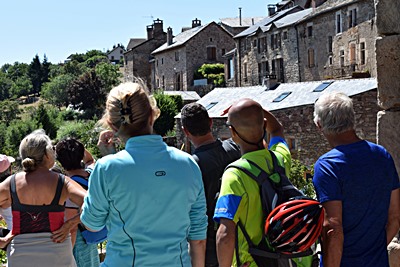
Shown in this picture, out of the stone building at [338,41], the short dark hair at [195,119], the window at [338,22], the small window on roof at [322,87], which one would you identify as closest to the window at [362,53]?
the stone building at [338,41]

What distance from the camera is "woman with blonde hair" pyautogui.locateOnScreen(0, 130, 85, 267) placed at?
388 centimetres

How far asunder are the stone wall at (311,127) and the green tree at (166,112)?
52.4 ft

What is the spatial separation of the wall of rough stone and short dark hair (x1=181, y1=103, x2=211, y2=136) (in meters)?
1.33

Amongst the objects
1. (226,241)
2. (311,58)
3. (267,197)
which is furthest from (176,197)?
(311,58)

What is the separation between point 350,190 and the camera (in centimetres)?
331

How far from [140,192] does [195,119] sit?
142 centimetres

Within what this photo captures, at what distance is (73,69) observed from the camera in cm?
10438

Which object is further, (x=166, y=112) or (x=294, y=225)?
(x=166, y=112)

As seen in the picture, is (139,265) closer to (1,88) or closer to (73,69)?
(73,69)

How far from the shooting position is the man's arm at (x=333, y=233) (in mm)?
3230

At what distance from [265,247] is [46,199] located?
5.03 feet

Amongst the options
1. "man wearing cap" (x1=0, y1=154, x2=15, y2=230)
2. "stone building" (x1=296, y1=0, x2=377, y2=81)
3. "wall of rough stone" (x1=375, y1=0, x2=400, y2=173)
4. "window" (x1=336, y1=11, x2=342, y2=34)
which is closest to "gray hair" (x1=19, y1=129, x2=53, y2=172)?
"man wearing cap" (x1=0, y1=154, x2=15, y2=230)

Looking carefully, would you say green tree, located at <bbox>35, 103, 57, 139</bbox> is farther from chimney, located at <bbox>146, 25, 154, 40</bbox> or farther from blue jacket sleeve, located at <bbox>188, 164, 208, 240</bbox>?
blue jacket sleeve, located at <bbox>188, 164, 208, 240</bbox>

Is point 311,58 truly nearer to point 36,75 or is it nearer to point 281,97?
point 281,97
